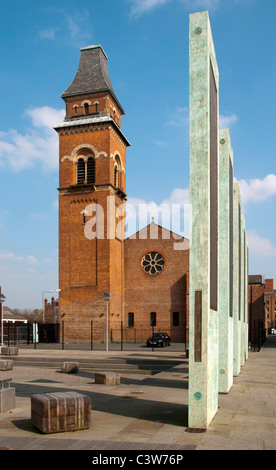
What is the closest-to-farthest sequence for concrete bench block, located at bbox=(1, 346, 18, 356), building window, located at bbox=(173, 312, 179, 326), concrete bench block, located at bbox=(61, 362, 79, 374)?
concrete bench block, located at bbox=(61, 362, 79, 374) → concrete bench block, located at bbox=(1, 346, 18, 356) → building window, located at bbox=(173, 312, 179, 326)

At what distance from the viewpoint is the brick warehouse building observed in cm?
4169

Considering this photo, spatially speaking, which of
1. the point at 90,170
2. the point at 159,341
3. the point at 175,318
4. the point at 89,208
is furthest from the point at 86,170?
the point at 159,341

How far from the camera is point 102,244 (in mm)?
41688

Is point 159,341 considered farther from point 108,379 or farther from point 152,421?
point 152,421

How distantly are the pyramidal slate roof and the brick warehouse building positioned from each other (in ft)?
0.32

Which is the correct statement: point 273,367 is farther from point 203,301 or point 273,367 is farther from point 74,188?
point 74,188

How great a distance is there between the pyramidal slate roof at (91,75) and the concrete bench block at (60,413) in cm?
3962

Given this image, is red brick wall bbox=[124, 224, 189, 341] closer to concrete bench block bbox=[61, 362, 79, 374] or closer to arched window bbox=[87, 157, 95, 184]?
arched window bbox=[87, 157, 95, 184]

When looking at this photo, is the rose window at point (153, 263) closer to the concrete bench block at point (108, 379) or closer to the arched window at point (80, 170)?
the arched window at point (80, 170)

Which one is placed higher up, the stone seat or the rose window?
the rose window

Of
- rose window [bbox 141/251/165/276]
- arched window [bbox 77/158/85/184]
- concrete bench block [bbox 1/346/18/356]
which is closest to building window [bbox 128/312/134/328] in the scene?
rose window [bbox 141/251/165/276]

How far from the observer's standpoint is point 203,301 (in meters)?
7.75

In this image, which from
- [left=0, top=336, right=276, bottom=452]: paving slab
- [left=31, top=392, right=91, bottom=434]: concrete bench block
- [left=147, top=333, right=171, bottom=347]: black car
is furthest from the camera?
[left=147, top=333, right=171, bottom=347]: black car
